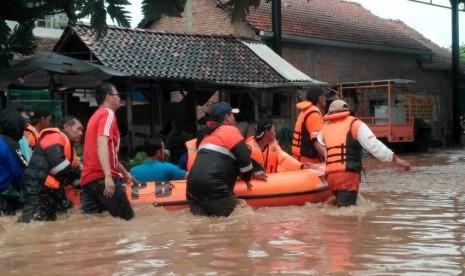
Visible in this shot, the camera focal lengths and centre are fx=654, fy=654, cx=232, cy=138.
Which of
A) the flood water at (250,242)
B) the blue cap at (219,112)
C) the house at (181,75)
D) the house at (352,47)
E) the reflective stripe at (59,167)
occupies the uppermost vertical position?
the house at (352,47)

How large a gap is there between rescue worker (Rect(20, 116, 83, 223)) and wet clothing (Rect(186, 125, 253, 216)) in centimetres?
128

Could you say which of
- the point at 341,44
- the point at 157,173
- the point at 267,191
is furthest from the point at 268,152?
the point at 341,44

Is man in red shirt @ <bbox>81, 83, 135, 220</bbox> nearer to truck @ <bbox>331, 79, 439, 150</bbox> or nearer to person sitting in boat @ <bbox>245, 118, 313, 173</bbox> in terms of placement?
person sitting in boat @ <bbox>245, 118, 313, 173</bbox>

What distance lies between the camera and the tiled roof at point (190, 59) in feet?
53.2

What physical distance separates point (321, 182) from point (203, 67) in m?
10.6

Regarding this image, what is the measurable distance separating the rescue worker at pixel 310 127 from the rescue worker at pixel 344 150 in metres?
1.11

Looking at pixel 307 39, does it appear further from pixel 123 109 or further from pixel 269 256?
pixel 269 256

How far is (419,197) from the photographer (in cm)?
964

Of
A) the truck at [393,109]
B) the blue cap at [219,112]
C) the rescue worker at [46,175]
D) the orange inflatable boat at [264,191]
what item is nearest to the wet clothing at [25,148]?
the orange inflatable boat at [264,191]

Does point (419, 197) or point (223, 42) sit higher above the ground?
point (223, 42)

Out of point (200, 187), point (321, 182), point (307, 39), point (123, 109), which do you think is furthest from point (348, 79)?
point (200, 187)

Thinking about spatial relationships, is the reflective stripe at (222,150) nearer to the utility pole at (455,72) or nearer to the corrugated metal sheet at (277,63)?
the corrugated metal sheet at (277,63)

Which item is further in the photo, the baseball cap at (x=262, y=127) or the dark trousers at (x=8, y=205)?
the baseball cap at (x=262, y=127)

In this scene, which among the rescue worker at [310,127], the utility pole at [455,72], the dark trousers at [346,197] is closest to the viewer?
the dark trousers at [346,197]
